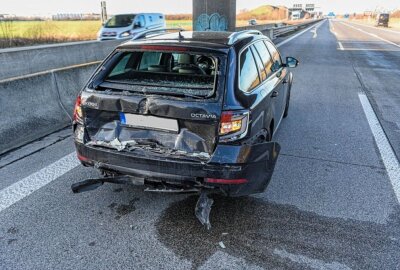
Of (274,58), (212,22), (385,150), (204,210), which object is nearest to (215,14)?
(212,22)

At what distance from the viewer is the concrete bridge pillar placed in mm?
14008

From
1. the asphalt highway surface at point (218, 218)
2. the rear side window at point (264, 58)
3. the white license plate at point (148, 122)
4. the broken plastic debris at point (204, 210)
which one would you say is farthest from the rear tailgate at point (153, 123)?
the rear side window at point (264, 58)

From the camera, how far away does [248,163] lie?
10.0 feet

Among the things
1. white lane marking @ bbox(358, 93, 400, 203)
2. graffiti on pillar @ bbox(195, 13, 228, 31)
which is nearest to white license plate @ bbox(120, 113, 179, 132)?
white lane marking @ bbox(358, 93, 400, 203)

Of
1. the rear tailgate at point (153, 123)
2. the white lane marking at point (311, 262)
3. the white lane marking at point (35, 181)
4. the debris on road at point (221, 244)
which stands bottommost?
the white lane marking at point (311, 262)

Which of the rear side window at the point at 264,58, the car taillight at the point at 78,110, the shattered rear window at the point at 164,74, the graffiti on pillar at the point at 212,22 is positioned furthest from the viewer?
the graffiti on pillar at the point at 212,22

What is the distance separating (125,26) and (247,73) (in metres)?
15.9

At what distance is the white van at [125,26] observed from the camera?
17781 mm

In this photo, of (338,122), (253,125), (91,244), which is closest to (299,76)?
(338,122)

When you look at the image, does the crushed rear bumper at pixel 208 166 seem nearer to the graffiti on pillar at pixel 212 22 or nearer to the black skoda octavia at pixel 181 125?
the black skoda octavia at pixel 181 125

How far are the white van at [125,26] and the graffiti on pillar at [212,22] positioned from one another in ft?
14.4

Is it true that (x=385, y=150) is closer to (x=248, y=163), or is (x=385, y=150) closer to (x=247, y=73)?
(x=247, y=73)

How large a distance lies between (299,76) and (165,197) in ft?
28.3

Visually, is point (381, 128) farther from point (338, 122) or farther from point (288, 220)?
point (288, 220)
